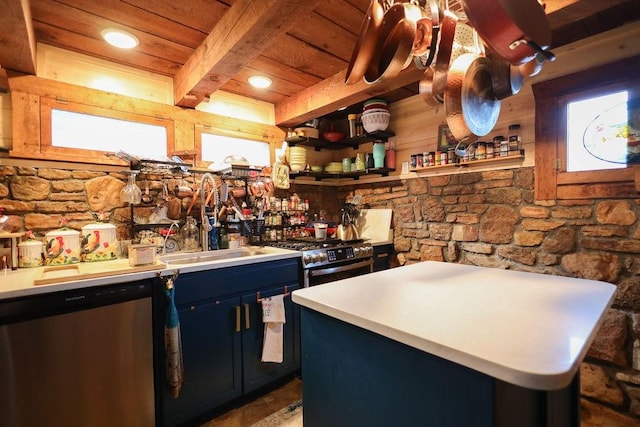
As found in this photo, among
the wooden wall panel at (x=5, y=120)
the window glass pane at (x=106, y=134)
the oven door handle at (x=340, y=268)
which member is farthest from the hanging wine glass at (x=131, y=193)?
the oven door handle at (x=340, y=268)

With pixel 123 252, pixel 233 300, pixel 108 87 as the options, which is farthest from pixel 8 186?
pixel 233 300

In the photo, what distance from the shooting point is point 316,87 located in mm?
2631

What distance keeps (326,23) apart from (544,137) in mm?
1585

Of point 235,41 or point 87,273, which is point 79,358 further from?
point 235,41

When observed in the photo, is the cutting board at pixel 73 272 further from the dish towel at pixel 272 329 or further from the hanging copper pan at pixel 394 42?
the hanging copper pan at pixel 394 42

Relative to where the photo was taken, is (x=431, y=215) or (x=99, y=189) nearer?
(x=99, y=189)

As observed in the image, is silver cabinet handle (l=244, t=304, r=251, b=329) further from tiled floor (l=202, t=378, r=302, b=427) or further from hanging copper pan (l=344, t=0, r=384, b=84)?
hanging copper pan (l=344, t=0, r=384, b=84)

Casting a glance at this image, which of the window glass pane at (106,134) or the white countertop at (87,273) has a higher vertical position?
the window glass pane at (106,134)

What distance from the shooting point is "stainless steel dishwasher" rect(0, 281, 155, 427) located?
1.31 meters

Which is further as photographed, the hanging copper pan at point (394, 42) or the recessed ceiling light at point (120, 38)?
the recessed ceiling light at point (120, 38)

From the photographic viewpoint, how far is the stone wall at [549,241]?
175 cm

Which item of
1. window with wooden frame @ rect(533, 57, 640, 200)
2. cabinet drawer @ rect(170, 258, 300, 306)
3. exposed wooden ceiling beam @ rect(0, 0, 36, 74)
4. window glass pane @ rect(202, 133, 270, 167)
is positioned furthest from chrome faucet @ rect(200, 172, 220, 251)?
window with wooden frame @ rect(533, 57, 640, 200)

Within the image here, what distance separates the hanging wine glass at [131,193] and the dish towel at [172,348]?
78 cm

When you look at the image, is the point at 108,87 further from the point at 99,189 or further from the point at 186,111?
the point at 99,189
